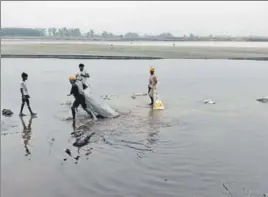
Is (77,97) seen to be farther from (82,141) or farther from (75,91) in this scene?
(82,141)

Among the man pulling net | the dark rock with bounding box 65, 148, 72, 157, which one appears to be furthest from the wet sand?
the dark rock with bounding box 65, 148, 72, 157

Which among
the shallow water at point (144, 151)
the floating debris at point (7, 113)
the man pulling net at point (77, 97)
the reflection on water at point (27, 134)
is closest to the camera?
the shallow water at point (144, 151)

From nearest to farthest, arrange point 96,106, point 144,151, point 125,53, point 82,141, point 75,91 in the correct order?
1. point 144,151
2. point 82,141
3. point 75,91
4. point 96,106
5. point 125,53

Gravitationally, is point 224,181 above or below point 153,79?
below

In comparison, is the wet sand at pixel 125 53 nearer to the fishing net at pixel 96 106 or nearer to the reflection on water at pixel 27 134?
the fishing net at pixel 96 106

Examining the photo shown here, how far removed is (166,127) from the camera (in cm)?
1273

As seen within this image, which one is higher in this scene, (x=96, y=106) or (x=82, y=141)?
(x=96, y=106)

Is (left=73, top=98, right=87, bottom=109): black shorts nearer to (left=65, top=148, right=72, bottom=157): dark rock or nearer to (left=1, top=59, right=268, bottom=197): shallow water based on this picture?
(left=1, top=59, right=268, bottom=197): shallow water

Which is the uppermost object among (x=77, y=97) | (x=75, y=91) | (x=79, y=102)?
(x=75, y=91)

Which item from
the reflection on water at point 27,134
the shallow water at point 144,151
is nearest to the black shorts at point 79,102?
the shallow water at point 144,151

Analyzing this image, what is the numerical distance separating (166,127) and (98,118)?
245 cm

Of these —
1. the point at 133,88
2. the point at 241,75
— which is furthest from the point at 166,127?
the point at 241,75

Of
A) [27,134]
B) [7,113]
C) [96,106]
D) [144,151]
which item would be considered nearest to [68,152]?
[144,151]

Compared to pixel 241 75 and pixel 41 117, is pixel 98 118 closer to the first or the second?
pixel 41 117
